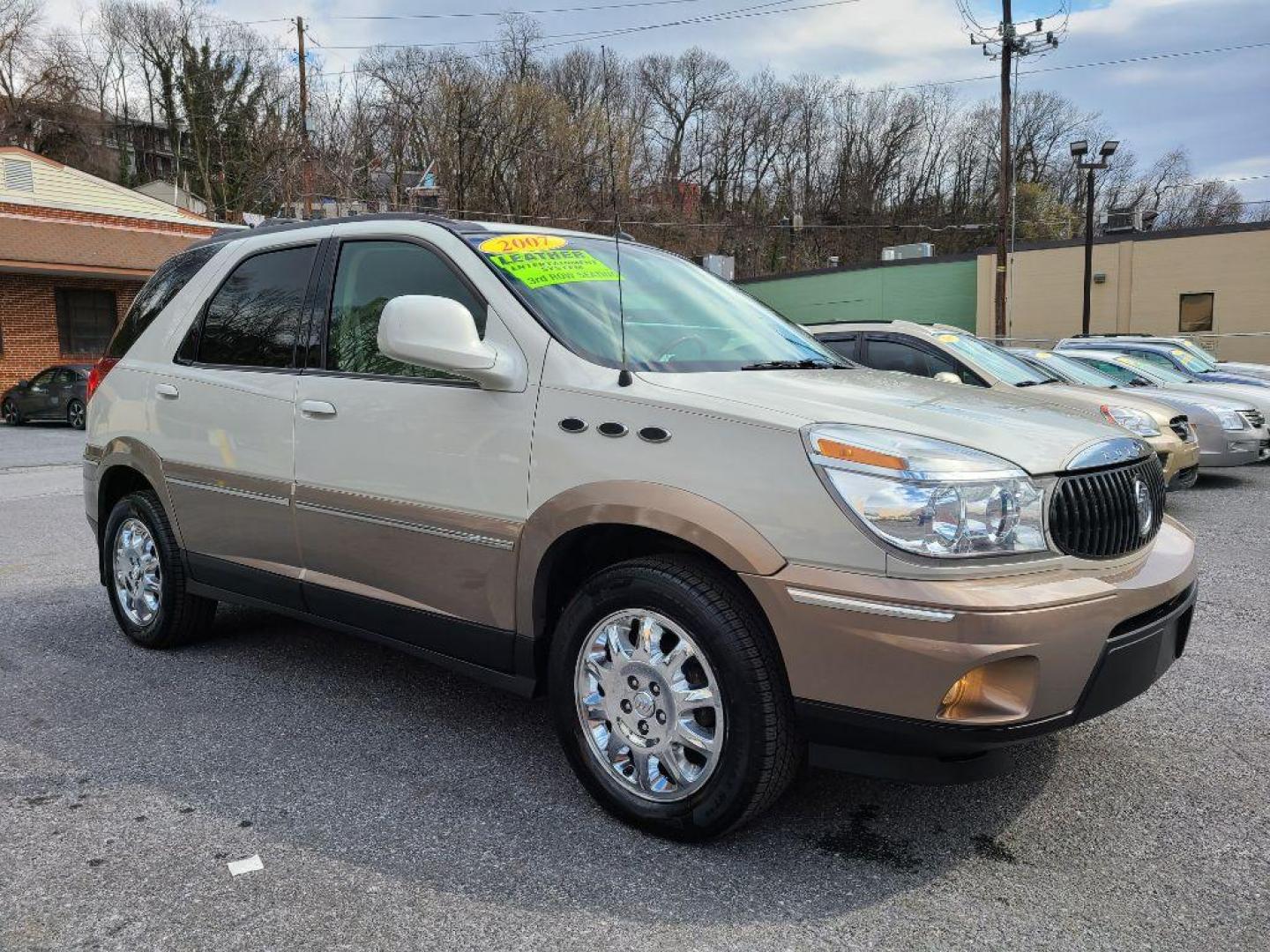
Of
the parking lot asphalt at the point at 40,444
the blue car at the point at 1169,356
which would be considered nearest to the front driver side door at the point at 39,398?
the parking lot asphalt at the point at 40,444

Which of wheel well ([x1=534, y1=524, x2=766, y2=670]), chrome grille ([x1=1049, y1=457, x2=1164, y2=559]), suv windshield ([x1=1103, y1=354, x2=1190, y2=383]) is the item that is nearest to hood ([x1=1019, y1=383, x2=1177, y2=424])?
suv windshield ([x1=1103, y1=354, x2=1190, y2=383])

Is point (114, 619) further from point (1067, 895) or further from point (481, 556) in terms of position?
point (1067, 895)

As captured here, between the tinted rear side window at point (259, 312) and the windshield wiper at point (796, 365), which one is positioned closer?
the windshield wiper at point (796, 365)

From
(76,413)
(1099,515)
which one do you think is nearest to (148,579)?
(1099,515)

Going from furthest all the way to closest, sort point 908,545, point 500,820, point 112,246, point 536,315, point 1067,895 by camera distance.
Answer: point 112,246 < point 536,315 < point 500,820 < point 1067,895 < point 908,545

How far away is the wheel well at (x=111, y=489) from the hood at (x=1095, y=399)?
21.9ft

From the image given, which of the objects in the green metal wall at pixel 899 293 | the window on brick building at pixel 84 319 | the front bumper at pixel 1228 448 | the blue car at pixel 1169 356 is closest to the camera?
the front bumper at pixel 1228 448

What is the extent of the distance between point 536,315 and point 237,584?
6.50 feet

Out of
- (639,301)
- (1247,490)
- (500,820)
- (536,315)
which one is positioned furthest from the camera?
(1247,490)


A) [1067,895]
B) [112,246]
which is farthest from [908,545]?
[112,246]

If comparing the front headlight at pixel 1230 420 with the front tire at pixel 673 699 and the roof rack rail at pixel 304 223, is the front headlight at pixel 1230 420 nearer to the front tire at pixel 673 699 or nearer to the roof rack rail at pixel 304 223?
the roof rack rail at pixel 304 223

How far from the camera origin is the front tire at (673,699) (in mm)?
2701

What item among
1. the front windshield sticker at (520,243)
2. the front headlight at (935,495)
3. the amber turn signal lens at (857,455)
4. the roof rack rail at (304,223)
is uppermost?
the roof rack rail at (304,223)

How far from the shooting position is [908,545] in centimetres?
247
